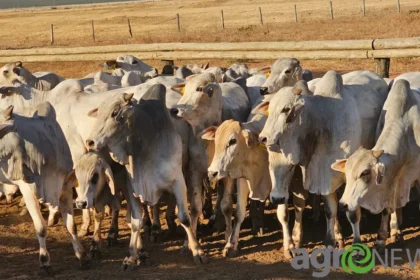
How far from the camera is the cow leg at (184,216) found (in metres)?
9.27

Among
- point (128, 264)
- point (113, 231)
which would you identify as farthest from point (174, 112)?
point (128, 264)

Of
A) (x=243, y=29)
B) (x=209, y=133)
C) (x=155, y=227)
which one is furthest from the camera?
(x=243, y=29)

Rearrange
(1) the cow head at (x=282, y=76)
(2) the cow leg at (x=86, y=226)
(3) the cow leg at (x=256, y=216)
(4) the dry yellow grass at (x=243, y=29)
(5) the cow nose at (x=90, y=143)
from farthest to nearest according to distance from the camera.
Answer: (4) the dry yellow grass at (x=243, y=29)
(1) the cow head at (x=282, y=76)
(2) the cow leg at (x=86, y=226)
(3) the cow leg at (x=256, y=216)
(5) the cow nose at (x=90, y=143)

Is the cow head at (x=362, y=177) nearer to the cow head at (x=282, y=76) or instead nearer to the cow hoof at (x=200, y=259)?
the cow hoof at (x=200, y=259)

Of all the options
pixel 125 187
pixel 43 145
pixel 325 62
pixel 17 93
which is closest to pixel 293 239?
pixel 125 187

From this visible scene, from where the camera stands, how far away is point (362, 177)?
8508 millimetres

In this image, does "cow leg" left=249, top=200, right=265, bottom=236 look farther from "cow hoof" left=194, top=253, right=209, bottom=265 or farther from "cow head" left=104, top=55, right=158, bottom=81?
"cow head" left=104, top=55, right=158, bottom=81

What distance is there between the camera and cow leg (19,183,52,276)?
9133mm

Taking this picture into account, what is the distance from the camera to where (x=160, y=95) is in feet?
31.6

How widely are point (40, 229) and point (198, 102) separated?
7.63 ft

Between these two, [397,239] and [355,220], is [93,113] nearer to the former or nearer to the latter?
[355,220]

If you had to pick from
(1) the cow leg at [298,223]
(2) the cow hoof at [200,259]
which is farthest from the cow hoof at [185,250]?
(1) the cow leg at [298,223]

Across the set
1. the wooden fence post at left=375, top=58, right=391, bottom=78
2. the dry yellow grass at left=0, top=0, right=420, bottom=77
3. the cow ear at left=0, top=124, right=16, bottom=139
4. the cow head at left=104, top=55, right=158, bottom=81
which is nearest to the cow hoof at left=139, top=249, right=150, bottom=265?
the cow ear at left=0, top=124, right=16, bottom=139

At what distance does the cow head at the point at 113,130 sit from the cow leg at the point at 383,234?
2817mm
